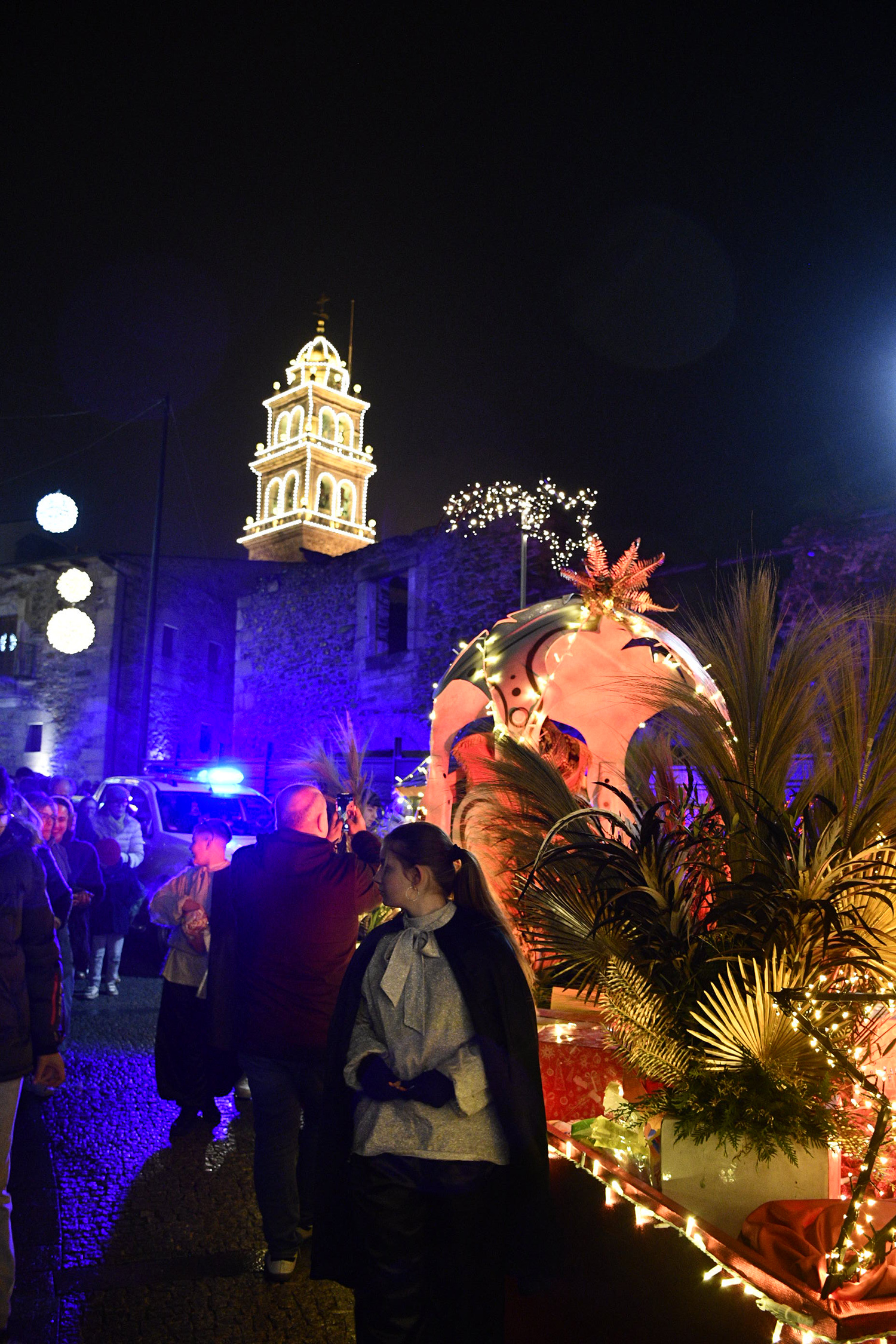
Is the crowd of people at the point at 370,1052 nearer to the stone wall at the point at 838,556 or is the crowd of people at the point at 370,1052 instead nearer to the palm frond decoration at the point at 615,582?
the palm frond decoration at the point at 615,582

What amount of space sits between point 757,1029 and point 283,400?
43.2m

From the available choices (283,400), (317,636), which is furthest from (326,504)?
(317,636)

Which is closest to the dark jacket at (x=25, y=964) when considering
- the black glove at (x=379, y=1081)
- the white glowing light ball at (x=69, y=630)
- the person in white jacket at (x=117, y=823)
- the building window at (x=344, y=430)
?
the black glove at (x=379, y=1081)

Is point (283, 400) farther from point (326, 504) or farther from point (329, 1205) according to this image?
point (329, 1205)

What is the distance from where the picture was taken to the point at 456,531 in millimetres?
17750

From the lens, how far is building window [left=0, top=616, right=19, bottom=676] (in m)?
27.2

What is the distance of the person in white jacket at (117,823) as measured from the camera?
349 inches

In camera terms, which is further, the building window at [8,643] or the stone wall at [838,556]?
the building window at [8,643]

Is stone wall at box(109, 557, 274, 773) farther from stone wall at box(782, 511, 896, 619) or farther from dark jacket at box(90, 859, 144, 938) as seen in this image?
dark jacket at box(90, 859, 144, 938)

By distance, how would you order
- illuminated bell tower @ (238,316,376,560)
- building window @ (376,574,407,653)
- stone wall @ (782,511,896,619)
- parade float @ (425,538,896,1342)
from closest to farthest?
parade float @ (425,538,896,1342)
stone wall @ (782,511,896,619)
building window @ (376,574,407,653)
illuminated bell tower @ (238,316,376,560)

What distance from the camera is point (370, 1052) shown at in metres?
2.62

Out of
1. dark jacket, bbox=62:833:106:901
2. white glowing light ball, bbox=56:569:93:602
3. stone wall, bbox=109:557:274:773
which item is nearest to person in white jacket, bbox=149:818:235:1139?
dark jacket, bbox=62:833:106:901

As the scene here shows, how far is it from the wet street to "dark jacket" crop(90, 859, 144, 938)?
1937mm

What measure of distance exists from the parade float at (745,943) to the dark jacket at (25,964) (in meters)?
1.59
